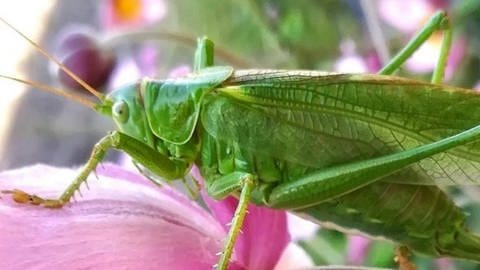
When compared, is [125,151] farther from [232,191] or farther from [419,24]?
[419,24]

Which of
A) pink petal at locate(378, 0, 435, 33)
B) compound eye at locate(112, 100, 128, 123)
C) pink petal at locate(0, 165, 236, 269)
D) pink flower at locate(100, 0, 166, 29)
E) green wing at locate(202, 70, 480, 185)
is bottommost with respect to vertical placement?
pink petal at locate(0, 165, 236, 269)

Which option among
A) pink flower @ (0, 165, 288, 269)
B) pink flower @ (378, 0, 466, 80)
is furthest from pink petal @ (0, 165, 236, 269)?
pink flower @ (378, 0, 466, 80)

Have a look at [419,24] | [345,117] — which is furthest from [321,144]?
[419,24]

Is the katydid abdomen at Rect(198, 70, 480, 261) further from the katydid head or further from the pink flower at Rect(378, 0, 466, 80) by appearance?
the pink flower at Rect(378, 0, 466, 80)

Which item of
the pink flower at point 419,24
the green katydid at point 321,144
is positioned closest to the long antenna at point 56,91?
the green katydid at point 321,144

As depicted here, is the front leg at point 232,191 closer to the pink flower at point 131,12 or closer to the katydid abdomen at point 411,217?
the katydid abdomen at point 411,217

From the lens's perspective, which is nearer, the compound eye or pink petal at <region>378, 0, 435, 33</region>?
the compound eye

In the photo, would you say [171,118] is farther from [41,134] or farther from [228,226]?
[41,134]
